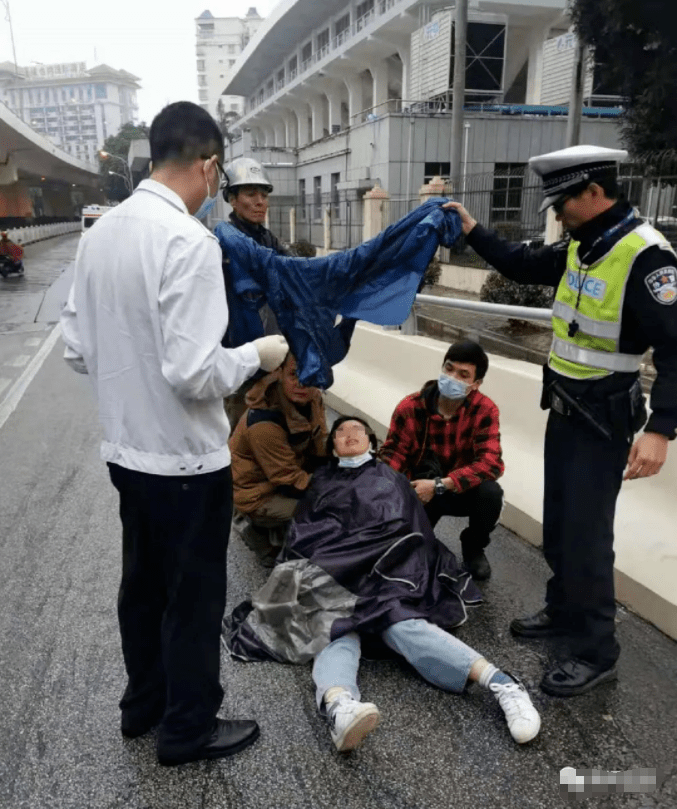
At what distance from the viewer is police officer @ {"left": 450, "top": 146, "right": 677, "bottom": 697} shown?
→ 226cm

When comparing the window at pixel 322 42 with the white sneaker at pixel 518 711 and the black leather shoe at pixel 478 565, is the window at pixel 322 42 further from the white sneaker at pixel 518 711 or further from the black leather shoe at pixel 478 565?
the white sneaker at pixel 518 711

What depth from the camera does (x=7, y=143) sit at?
3519cm

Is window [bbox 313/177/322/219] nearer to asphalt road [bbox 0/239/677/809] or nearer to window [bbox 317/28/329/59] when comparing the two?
window [bbox 317/28/329/59]

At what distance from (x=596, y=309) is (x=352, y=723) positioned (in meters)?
1.60

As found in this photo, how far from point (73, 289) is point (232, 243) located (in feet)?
3.71

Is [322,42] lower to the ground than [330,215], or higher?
higher

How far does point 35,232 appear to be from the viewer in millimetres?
42562

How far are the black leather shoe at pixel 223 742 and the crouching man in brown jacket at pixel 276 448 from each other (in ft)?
3.95

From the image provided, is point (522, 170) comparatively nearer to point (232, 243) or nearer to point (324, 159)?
point (324, 159)

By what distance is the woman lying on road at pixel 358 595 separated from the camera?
2.45 m

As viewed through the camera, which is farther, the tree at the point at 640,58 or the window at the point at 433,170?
the window at the point at 433,170

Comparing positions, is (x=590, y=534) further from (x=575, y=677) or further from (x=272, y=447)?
(x=272, y=447)

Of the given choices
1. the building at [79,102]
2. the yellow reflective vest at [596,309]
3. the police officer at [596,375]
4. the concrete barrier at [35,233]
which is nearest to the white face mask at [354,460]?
the police officer at [596,375]

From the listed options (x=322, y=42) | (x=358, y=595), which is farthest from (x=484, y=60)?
(x=358, y=595)
